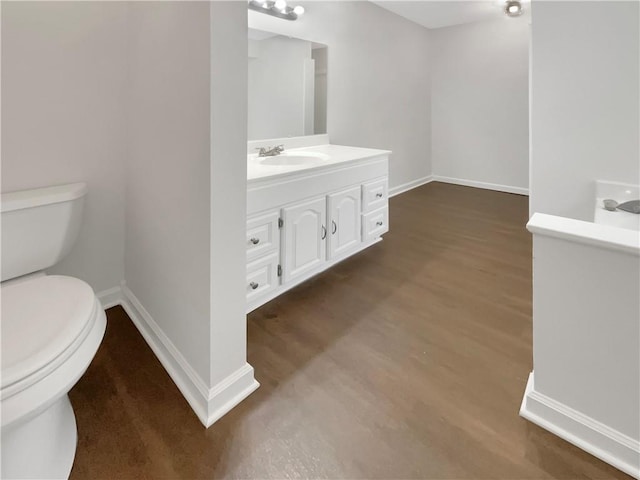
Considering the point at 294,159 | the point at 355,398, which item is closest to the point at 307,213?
the point at 294,159

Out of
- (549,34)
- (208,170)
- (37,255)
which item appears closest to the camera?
(208,170)

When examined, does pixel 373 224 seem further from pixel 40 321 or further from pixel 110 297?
pixel 40 321

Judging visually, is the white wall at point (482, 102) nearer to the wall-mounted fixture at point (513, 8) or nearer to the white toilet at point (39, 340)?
the wall-mounted fixture at point (513, 8)

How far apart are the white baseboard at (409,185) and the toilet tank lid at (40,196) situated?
3.51 meters

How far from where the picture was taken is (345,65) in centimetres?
360

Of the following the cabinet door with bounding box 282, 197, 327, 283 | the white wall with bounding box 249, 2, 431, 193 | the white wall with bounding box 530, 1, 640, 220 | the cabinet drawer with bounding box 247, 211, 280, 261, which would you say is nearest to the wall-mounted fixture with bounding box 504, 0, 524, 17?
the white wall with bounding box 249, 2, 431, 193

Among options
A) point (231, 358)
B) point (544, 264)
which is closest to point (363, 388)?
point (231, 358)

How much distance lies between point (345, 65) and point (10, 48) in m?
2.71

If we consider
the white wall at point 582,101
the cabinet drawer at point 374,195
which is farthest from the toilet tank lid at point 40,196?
the white wall at point 582,101

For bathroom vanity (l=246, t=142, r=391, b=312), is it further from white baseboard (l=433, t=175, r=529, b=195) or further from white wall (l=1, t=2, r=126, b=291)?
white baseboard (l=433, t=175, r=529, b=195)

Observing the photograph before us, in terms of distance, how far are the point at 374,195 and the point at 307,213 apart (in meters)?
0.78

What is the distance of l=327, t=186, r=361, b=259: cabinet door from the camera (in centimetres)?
238

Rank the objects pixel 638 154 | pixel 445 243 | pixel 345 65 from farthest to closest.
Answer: pixel 345 65
pixel 445 243
pixel 638 154

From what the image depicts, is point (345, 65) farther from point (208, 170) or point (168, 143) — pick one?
point (208, 170)
